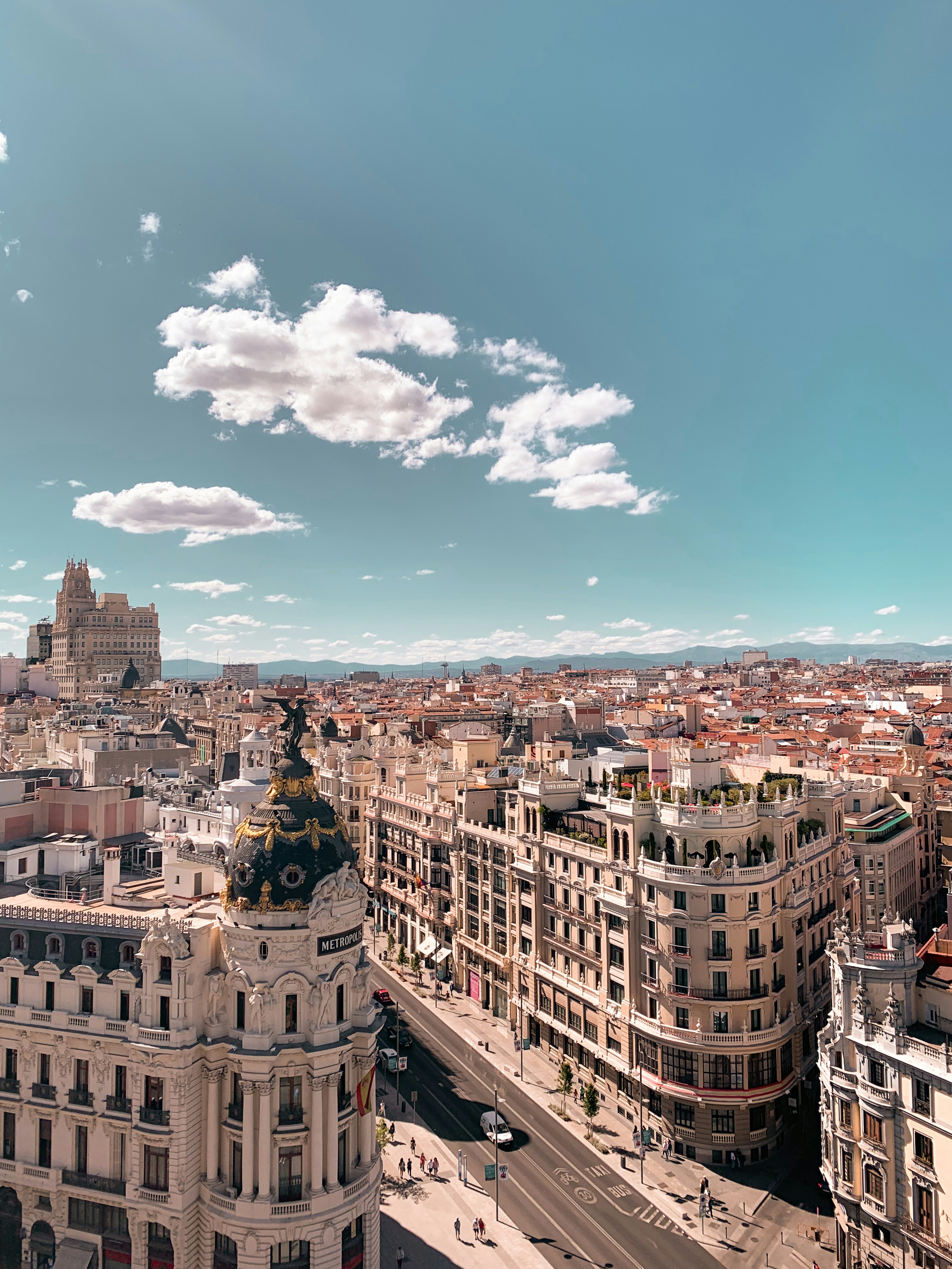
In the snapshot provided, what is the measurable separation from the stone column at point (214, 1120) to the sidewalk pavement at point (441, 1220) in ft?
45.9

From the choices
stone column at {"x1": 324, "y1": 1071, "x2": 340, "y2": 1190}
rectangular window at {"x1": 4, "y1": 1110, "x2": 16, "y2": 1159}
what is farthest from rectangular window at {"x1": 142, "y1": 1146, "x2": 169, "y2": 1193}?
rectangular window at {"x1": 4, "y1": 1110, "x2": 16, "y2": 1159}

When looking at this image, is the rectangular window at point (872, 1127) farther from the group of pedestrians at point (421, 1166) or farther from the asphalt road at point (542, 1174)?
the group of pedestrians at point (421, 1166)

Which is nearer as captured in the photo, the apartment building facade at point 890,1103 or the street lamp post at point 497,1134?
the apartment building facade at point 890,1103

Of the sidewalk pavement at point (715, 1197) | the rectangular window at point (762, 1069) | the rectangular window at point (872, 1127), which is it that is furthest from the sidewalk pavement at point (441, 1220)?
the rectangular window at point (872, 1127)

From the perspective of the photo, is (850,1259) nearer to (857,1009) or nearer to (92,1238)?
(857,1009)

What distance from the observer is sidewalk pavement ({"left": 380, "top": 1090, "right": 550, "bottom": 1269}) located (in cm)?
5003

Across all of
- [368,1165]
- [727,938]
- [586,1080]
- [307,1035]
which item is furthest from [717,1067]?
[307,1035]

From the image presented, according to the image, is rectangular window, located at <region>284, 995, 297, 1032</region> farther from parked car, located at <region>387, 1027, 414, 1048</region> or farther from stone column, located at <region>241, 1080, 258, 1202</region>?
parked car, located at <region>387, 1027, 414, 1048</region>

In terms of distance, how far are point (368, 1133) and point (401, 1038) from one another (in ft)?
110

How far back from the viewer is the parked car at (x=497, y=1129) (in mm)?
61438

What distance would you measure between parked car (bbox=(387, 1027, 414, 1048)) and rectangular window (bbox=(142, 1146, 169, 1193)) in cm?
3489

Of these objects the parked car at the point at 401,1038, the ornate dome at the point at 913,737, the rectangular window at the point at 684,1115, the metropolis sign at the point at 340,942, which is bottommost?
the parked car at the point at 401,1038

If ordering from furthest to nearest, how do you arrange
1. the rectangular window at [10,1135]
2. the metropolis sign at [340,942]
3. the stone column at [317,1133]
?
1. the rectangular window at [10,1135]
2. the metropolis sign at [340,942]
3. the stone column at [317,1133]

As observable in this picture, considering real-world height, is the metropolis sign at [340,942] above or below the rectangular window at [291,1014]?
above
